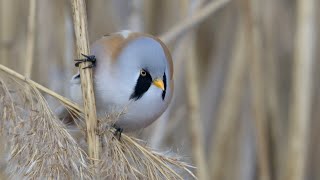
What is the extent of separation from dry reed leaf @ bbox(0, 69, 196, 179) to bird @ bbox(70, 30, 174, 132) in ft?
0.32

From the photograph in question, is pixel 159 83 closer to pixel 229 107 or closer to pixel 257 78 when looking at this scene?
pixel 257 78

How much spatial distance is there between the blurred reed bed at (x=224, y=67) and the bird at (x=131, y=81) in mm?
223

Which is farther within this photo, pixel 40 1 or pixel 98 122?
pixel 40 1

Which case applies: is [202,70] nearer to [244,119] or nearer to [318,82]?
[244,119]

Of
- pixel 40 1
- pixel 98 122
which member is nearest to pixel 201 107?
pixel 40 1

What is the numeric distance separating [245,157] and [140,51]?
0.81 m

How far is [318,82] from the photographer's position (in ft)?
6.34

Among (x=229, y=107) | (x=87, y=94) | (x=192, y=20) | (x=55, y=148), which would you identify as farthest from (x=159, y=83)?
(x=229, y=107)

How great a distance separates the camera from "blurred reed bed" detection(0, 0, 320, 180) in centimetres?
167

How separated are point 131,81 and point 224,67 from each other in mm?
788

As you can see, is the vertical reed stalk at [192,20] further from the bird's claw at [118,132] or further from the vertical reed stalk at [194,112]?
the bird's claw at [118,132]

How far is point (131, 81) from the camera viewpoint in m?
1.26

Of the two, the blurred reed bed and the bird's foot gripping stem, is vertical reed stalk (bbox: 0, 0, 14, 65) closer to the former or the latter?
the blurred reed bed

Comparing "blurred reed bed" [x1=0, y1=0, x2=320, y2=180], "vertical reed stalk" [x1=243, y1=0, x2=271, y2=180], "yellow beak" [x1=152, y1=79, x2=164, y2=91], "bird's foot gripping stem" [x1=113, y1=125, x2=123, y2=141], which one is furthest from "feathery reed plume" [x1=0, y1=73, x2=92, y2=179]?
"vertical reed stalk" [x1=243, y1=0, x2=271, y2=180]
